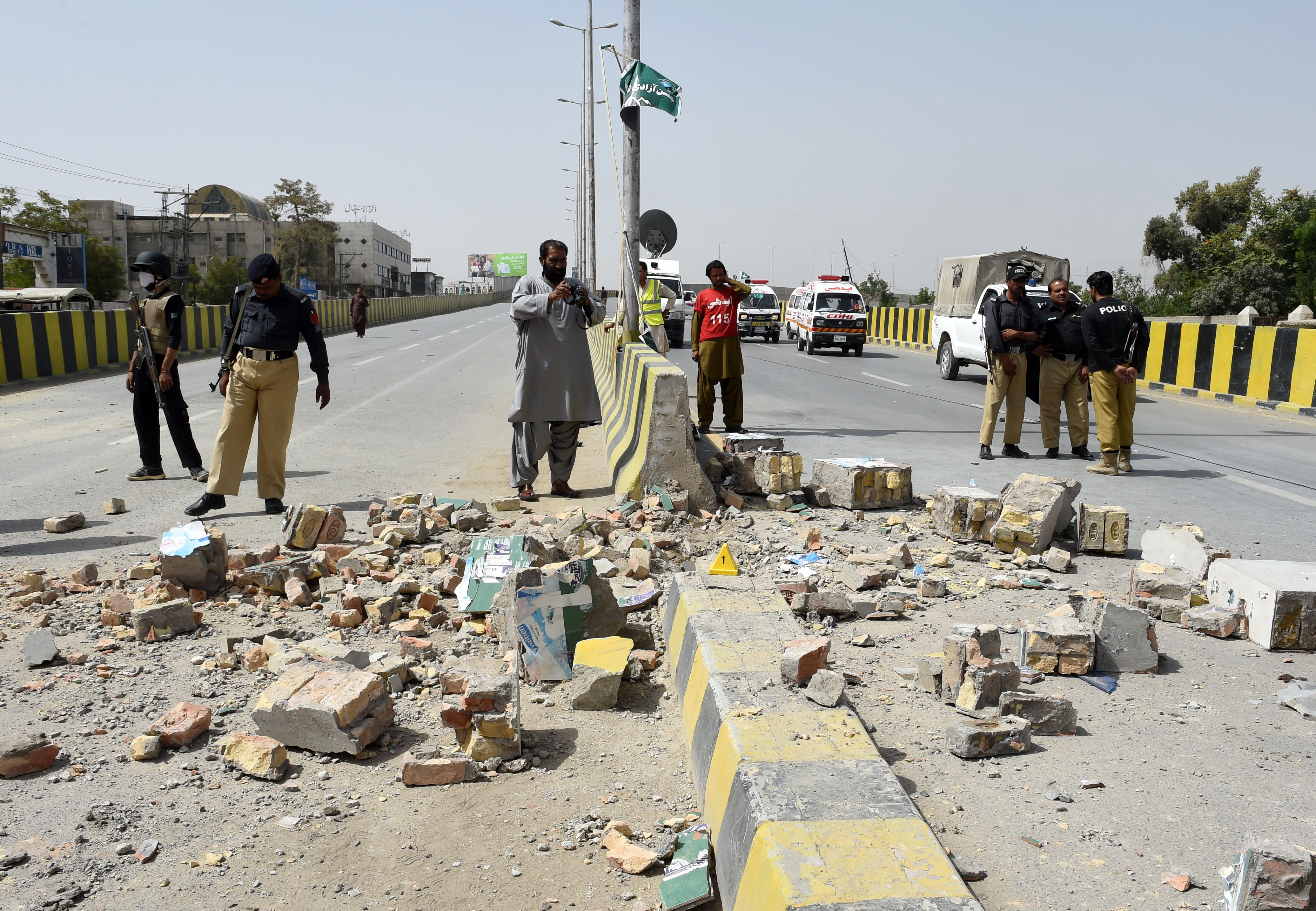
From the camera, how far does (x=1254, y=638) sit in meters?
4.70

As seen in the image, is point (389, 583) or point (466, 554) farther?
point (466, 554)

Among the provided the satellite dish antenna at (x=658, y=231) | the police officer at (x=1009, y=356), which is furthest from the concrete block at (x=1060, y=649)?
the satellite dish antenna at (x=658, y=231)

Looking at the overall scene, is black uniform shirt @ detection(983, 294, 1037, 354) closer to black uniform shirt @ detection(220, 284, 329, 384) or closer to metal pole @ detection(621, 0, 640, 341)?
metal pole @ detection(621, 0, 640, 341)

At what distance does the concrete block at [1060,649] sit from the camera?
4168mm

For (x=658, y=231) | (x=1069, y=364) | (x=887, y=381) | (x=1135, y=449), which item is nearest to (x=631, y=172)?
(x=658, y=231)

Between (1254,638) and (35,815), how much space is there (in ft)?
16.2

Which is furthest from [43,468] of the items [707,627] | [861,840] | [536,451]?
[861,840]

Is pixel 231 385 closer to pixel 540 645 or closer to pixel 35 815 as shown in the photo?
pixel 540 645

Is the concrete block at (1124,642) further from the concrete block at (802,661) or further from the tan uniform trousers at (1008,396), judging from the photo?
the tan uniform trousers at (1008,396)

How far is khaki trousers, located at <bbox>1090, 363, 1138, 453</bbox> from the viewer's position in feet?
30.4

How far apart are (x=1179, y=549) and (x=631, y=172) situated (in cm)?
766

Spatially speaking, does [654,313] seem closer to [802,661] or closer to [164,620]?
[164,620]

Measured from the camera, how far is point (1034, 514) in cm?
617

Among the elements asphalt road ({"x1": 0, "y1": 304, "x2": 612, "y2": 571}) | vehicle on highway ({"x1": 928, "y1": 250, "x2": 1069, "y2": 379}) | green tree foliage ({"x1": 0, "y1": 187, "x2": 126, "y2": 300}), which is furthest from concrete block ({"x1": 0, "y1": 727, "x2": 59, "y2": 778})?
green tree foliage ({"x1": 0, "y1": 187, "x2": 126, "y2": 300})
